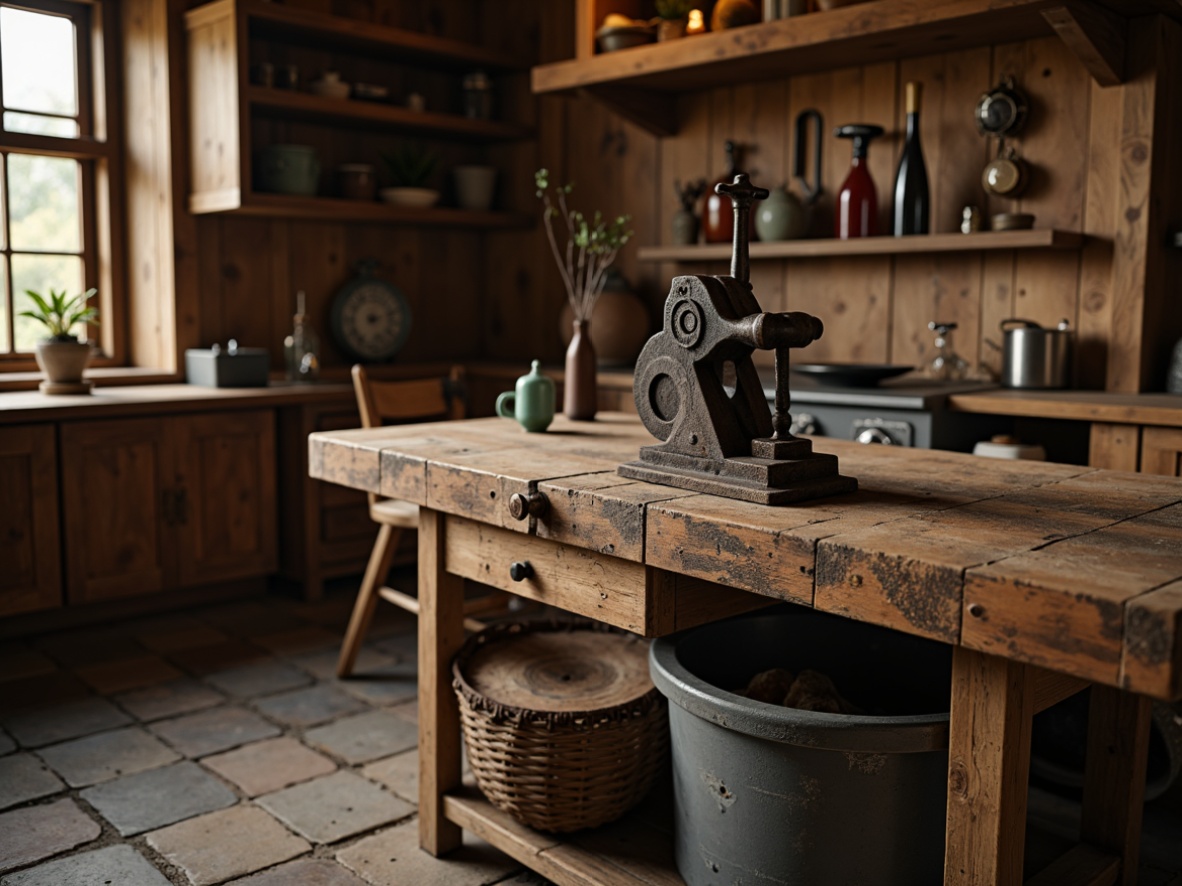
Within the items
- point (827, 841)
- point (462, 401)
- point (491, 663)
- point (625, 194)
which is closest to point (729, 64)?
point (625, 194)

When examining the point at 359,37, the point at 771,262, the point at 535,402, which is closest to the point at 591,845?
the point at 535,402

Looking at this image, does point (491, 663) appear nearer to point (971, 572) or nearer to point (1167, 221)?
point (971, 572)

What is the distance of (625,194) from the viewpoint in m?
4.46

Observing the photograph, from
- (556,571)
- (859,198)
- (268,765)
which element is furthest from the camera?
(859,198)

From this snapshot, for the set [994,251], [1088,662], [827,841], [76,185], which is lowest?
[827,841]

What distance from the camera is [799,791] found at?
1615 millimetres

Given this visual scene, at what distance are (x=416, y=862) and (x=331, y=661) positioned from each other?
124cm

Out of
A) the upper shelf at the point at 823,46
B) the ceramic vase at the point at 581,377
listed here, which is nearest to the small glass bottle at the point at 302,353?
the upper shelf at the point at 823,46

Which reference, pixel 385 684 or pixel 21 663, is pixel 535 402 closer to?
pixel 385 684

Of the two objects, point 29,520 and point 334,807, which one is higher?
point 29,520

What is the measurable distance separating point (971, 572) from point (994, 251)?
2.46 metres

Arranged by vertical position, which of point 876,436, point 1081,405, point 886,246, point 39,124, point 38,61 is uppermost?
point 38,61

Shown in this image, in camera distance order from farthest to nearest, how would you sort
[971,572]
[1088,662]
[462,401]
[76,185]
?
[76,185] < [462,401] < [971,572] < [1088,662]

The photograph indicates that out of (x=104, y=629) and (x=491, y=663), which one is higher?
(x=491, y=663)
